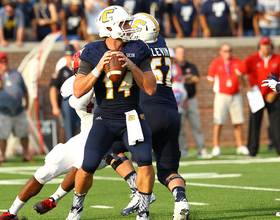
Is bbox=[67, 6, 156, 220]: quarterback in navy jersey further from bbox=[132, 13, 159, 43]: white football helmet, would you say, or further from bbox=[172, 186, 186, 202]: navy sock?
bbox=[132, 13, 159, 43]: white football helmet

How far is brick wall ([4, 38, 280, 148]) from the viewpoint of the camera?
1423cm

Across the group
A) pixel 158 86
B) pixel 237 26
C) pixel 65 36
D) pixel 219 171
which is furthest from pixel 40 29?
pixel 158 86

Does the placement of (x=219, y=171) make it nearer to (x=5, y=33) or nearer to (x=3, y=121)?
(x=3, y=121)

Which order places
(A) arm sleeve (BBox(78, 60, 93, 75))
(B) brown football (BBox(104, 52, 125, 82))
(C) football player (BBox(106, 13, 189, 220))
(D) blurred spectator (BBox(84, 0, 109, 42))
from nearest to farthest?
(B) brown football (BBox(104, 52, 125, 82)) → (A) arm sleeve (BBox(78, 60, 93, 75)) → (C) football player (BBox(106, 13, 189, 220)) → (D) blurred spectator (BBox(84, 0, 109, 42))

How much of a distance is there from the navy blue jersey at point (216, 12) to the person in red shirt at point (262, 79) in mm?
4038

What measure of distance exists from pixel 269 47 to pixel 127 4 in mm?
4669

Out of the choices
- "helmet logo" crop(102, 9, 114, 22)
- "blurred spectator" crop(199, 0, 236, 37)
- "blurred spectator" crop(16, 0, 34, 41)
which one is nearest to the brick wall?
"blurred spectator" crop(199, 0, 236, 37)

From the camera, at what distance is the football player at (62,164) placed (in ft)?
15.6

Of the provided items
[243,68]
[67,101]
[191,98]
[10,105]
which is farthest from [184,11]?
[10,105]

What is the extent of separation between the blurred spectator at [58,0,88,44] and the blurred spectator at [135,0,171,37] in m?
A: 1.46

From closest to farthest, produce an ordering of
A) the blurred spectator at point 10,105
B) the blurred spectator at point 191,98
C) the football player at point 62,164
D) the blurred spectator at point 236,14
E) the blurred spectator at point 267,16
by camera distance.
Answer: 1. the football player at point 62,164
2. the blurred spectator at point 10,105
3. the blurred spectator at point 191,98
4. the blurred spectator at point 267,16
5. the blurred spectator at point 236,14

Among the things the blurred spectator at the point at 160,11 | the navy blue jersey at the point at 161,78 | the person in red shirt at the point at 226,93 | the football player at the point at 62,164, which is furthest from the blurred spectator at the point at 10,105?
the navy blue jersey at the point at 161,78

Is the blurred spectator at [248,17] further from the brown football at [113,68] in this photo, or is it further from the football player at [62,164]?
the brown football at [113,68]

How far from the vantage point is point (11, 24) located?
13594 mm
